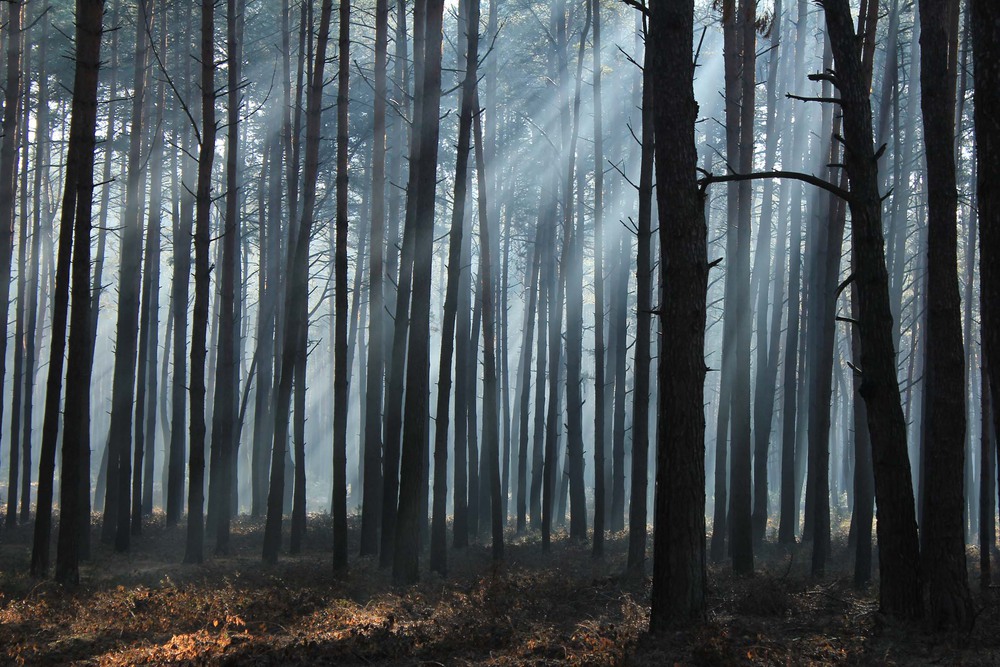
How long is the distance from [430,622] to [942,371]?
551cm

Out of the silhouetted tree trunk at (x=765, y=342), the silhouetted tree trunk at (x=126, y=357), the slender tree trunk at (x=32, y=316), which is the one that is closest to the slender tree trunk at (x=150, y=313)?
the silhouetted tree trunk at (x=126, y=357)

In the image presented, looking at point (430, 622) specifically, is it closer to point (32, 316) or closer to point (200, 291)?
point (200, 291)

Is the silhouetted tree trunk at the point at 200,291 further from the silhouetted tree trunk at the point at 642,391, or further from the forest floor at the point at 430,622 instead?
the silhouetted tree trunk at the point at 642,391

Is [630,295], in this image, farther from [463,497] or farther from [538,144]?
[463,497]

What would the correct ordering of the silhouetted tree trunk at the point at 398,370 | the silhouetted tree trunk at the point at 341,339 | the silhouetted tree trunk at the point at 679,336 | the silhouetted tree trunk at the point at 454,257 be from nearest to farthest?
1. the silhouetted tree trunk at the point at 679,336
2. the silhouetted tree trunk at the point at 454,257
3. the silhouetted tree trunk at the point at 341,339
4. the silhouetted tree trunk at the point at 398,370

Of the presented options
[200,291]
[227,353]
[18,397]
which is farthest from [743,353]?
[18,397]

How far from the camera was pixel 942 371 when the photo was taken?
7.66 m

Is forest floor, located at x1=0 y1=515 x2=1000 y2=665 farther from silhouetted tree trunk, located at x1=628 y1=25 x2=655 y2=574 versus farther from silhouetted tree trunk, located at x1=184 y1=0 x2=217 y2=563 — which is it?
silhouetted tree trunk, located at x1=628 y1=25 x2=655 y2=574

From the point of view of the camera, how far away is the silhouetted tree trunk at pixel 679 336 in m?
6.79

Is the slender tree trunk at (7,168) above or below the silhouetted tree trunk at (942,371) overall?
above

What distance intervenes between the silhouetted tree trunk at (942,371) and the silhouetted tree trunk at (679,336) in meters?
2.33

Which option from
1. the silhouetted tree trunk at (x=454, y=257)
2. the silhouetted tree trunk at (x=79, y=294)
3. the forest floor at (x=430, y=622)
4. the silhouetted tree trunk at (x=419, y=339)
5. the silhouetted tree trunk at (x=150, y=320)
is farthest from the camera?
the silhouetted tree trunk at (x=150, y=320)

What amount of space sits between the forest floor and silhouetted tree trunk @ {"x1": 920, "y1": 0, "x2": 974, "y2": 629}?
0.40 metres

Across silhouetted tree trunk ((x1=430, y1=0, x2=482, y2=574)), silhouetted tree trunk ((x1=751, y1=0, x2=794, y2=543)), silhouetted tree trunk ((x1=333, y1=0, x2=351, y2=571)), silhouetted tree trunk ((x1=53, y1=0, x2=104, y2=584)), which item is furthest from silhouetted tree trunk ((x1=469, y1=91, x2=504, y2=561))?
silhouetted tree trunk ((x1=751, y1=0, x2=794, y2=543))
